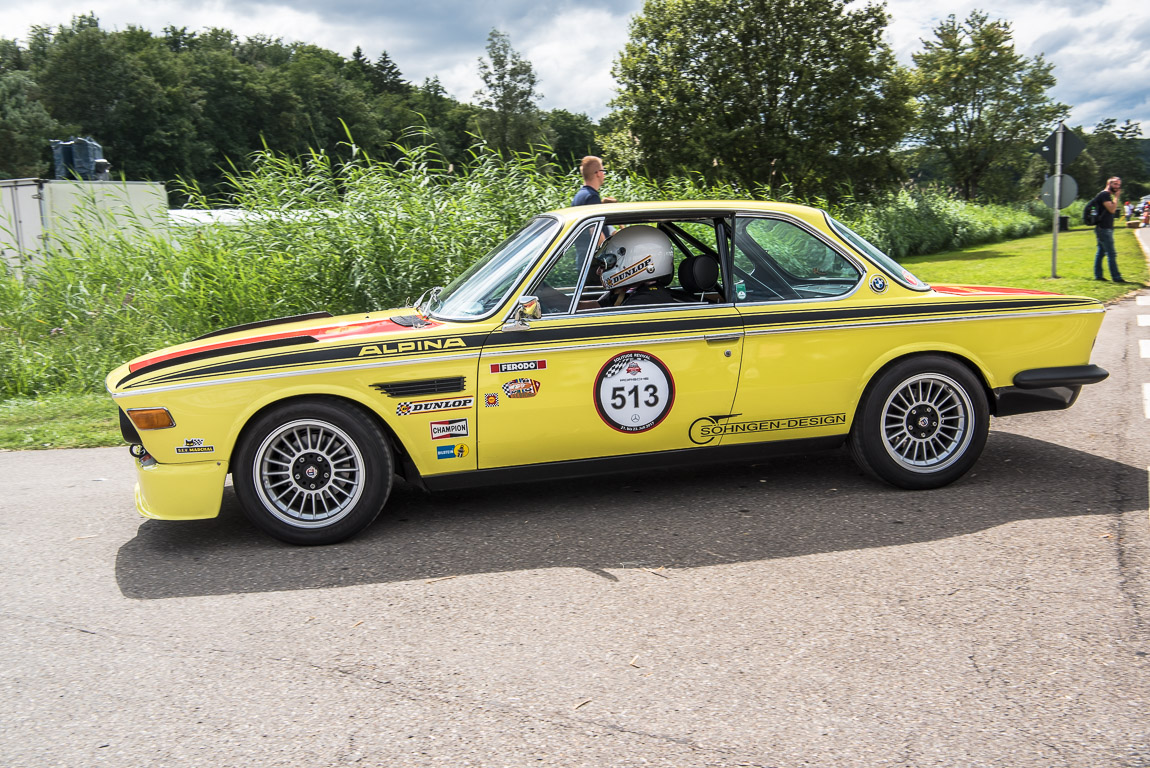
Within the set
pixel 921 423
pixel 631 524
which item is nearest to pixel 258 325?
pixel 631 524

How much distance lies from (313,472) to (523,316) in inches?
52.0

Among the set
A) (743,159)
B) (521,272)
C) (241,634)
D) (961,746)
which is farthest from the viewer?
(743,159)

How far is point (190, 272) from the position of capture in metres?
9.72

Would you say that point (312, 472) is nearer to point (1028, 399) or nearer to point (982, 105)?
point (1028, 399)

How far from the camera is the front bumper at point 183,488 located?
4320 millimetres

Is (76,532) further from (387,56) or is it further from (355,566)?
(387,56)

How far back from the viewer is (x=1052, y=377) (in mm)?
5117

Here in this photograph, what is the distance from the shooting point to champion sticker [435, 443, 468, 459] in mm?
4520

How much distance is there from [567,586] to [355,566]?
3.48 feet

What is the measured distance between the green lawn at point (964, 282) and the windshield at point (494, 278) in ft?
11.6

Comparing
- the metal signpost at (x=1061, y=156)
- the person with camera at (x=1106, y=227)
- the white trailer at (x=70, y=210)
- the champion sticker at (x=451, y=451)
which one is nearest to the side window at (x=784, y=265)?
the champion sticker at (x=451, y=451)

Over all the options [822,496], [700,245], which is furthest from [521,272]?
[822,496]

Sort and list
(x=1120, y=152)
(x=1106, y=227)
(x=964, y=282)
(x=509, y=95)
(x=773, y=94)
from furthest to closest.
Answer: (x=1120, y=152)
(x=509, y=95)
(x=773, y=94)
(x=964, y=282)
(x=1106, y=227)

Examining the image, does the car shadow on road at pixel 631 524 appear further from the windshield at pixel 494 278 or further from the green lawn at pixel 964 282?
the green lawn at pixel 964 282
